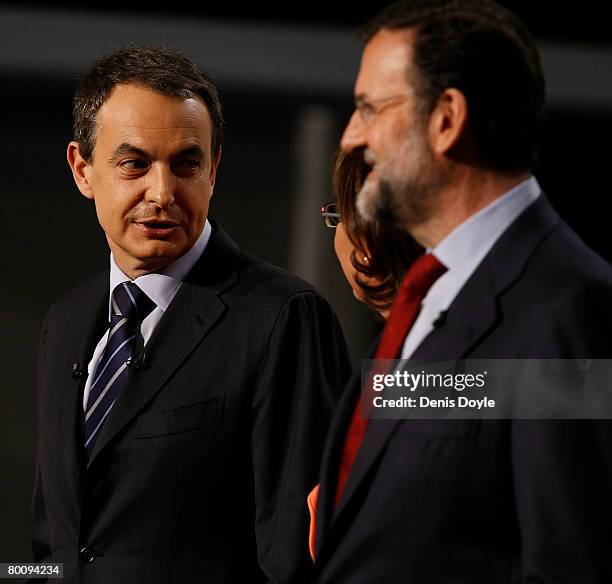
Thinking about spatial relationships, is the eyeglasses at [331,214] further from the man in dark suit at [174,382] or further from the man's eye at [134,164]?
the man's eye at [134,164]

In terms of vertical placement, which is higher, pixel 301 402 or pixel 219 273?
pixel 219 273

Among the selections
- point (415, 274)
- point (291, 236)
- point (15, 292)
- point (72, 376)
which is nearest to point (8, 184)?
point (15, 292)

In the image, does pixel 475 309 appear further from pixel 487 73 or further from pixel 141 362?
pixel 141 362

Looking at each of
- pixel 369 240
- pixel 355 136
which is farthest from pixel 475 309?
pixel 369 240

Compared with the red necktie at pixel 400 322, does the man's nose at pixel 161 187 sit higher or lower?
higher

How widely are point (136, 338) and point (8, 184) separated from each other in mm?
3958

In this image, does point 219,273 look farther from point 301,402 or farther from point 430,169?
point 430,169

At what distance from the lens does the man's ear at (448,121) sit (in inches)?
→ 54.2

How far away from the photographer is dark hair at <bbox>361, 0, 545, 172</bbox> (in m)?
1.38

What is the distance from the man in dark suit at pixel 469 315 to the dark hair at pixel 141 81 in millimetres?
579

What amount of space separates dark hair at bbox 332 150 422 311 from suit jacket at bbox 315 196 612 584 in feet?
1.55

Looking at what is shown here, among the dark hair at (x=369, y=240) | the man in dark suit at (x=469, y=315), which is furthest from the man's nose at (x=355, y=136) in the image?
the dark hair at (x=369, y=240)

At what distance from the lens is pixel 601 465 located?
1255 millimetres

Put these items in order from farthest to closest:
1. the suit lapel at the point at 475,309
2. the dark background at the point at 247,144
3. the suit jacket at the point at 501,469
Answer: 1. the dark background at the point at 247,144
2. the suit lapel at the point at 475,309
3. the suit jacket at the point at 501,469
